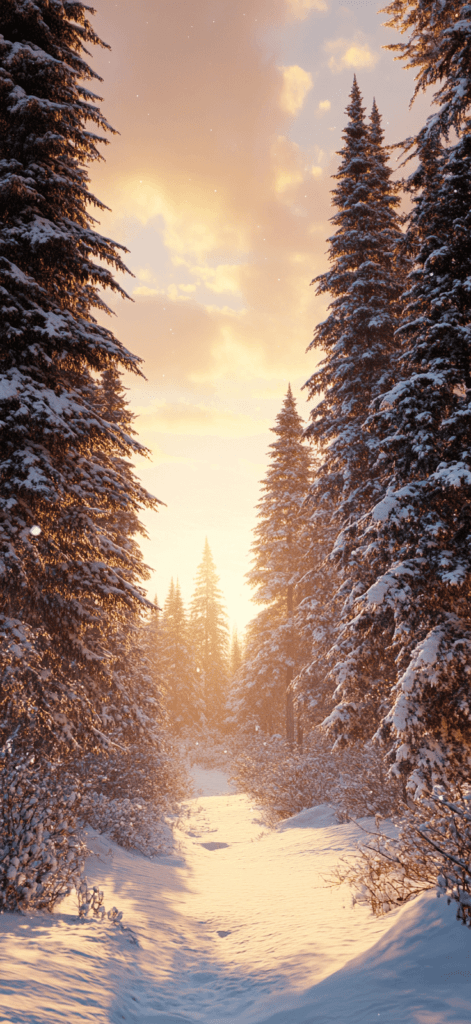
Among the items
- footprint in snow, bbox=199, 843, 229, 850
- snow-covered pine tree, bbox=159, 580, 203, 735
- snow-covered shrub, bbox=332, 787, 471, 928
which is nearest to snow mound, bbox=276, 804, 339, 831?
footprint in snow, bbox=199, 843, 229, 850

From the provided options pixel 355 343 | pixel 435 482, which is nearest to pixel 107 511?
pixel 435 482

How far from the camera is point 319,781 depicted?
52.2 ft

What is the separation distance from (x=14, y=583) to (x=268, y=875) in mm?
8534

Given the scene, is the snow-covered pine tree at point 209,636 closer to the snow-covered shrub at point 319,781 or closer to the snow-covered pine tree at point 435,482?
the snow-covered shrub at point 319,781

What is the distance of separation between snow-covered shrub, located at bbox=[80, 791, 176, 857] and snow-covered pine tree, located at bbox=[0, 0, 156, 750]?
143 inches

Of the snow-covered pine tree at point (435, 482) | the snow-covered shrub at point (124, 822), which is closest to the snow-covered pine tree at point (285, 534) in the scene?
the snow-covered shrub at point (124, 822)

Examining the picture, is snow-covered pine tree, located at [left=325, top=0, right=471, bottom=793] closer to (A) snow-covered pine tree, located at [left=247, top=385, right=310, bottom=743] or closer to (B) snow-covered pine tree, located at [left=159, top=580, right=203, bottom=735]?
(A) snow-covered pine tree, located at [left=247, top=385, right=310, bottom=743]

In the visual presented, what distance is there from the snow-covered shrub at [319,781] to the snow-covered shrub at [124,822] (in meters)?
4.72

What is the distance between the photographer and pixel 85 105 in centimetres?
848

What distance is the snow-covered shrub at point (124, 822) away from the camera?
1102cm

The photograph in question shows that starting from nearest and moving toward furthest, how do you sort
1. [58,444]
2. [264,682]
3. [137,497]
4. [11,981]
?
[11,981], [58,444], [137,497], [264,682]

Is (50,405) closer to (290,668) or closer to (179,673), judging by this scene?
(290,668)

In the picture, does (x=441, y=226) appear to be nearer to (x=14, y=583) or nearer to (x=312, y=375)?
(x=312, y=375)

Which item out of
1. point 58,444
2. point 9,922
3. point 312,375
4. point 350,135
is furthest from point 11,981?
point 350,135
